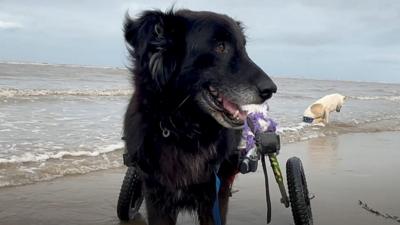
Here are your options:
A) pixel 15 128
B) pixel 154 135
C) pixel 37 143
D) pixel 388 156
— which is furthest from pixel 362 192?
pixel 15 128

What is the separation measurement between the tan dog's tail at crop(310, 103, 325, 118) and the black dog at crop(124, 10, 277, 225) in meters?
9.67

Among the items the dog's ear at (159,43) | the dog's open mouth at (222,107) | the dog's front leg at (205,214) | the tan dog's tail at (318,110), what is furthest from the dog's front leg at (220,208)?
the tan dog's tail at (318,110)

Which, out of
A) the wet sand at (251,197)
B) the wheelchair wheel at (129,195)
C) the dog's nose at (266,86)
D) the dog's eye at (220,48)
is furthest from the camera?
the wet sand at (251,197)

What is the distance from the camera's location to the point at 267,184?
3637 mm

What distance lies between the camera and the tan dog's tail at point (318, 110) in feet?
40.5

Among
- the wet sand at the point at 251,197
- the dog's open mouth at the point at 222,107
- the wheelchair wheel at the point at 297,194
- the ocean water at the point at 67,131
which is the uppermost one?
the dog's open mouth at the point at 222,107

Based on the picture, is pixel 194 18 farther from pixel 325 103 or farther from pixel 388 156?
pixel 325 103

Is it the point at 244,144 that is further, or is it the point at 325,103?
the point at 325,103

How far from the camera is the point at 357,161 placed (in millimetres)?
7383

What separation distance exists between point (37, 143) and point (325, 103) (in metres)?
8.35

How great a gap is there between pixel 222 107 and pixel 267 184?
1.15m

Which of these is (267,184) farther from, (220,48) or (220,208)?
(220,48)

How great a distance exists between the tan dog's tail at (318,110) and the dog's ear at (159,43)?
10.0 metres

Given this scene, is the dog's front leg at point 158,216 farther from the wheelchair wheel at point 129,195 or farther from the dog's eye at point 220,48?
the dog's eye at point 220,48
